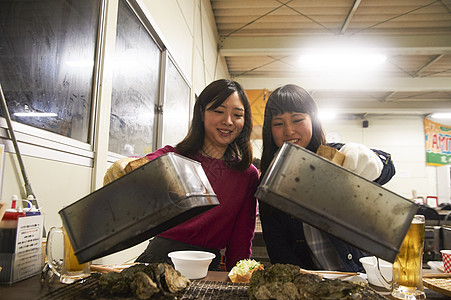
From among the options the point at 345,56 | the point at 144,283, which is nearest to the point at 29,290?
the point at 144,283

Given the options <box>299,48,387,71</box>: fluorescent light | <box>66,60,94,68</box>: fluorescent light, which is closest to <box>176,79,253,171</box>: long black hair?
<box>66,60,94,68</box>: fluorescent light

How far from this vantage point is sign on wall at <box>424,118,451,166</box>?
33.4 ft

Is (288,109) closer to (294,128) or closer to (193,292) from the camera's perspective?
(294,128)

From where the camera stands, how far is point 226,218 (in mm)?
1555

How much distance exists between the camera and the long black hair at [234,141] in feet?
5.17

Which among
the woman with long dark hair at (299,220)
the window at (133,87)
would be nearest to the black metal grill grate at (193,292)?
the woman with long dark hair at (299,220)

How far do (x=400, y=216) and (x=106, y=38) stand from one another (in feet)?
5.13

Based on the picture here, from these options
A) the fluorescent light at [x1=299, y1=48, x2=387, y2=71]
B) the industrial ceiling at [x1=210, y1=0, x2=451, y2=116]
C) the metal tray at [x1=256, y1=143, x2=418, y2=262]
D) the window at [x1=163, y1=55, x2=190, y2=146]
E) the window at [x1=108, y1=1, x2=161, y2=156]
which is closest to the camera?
the metal tray at [x1=256, y1=143, x2=418, y2=262]

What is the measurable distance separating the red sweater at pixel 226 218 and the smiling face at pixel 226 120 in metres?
0.15

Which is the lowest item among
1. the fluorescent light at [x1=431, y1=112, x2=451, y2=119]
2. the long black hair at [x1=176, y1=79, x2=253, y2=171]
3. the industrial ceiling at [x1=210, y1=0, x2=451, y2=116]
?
the long black hair at [x1=176, y1=79, x2=253, y2=171]

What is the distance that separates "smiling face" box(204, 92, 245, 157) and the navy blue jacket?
363 mm

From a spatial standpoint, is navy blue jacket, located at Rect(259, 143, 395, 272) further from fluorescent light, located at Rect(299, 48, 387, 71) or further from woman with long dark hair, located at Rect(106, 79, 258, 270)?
fluorescent light, located at Rect(299, 48, 387, 71)

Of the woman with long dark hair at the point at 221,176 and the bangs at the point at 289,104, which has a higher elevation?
the bangs at the point at 289,104

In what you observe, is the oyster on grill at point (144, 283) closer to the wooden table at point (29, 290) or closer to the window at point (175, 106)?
the wooden table at point (29, 290)
